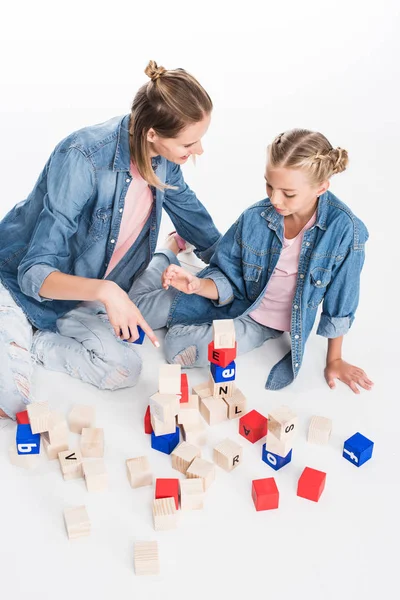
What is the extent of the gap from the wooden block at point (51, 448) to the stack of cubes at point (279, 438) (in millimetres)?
532

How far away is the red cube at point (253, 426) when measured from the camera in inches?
75.8

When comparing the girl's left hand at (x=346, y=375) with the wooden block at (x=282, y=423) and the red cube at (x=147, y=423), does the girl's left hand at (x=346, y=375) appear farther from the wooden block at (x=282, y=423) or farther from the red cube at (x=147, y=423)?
the red cube at (x=147, y=423)

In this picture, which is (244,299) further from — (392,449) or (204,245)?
(392,449)

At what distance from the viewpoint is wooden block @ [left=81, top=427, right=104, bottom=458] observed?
1872 mm

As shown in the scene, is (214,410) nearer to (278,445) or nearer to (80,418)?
(278,445)

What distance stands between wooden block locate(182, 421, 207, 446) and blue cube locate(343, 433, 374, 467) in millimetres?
386

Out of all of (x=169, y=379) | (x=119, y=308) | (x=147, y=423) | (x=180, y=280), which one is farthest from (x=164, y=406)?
(x=180, y=280)

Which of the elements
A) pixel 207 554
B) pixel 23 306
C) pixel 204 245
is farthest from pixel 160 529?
pixel 204 245

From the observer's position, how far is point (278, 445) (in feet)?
5.95

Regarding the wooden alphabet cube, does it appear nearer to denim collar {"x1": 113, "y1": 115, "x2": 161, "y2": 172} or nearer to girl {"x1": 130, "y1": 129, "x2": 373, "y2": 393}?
girl {"x1": 130, "y1": 129, "x2": 373, "y2": 393}

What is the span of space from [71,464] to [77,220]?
2.38 feet

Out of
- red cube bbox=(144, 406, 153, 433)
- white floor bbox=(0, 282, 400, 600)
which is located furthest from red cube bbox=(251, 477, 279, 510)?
red cube bbox=(144, 406, 153, 433)

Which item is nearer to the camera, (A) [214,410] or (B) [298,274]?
(A) [214,410]

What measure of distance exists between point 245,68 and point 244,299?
7.65 ft
